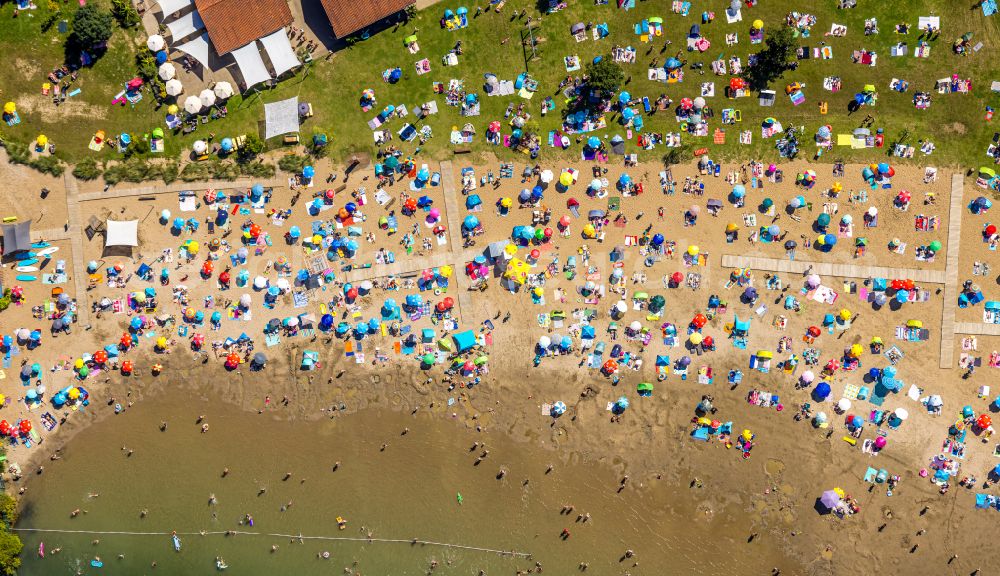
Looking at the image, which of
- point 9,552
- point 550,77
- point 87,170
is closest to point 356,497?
point 9,552

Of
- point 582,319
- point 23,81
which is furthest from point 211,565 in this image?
point 23,81

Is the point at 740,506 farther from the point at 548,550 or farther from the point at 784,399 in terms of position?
the point at 548,550

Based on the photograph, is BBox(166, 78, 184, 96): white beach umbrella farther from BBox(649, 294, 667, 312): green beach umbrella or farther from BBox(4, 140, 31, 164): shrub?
BBox(649, 294, 667, 312): green beach umbrella

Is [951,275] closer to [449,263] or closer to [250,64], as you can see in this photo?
[449,263]

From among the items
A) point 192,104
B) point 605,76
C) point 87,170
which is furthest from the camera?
point 87,170

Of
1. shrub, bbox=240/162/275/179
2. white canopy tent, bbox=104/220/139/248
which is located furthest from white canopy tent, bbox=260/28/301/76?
white canopy tent, bbox=104/220/139/248

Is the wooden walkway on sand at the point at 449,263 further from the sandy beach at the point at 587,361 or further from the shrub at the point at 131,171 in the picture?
the shrub at the point at 131,171
